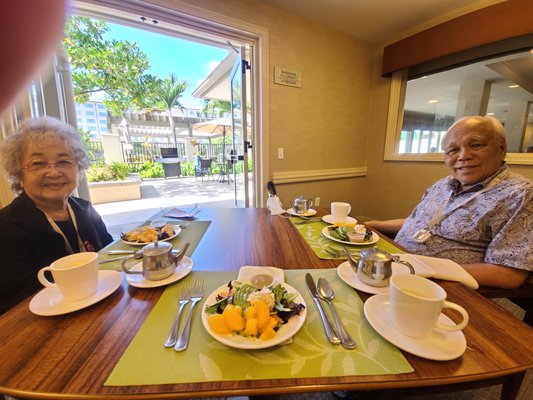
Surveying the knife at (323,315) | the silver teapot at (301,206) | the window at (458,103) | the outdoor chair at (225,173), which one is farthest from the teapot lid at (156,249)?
the outdoor chair at (225,173)

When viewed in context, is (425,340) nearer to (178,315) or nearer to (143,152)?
(178,315)

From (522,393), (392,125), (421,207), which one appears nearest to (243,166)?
(421,207)

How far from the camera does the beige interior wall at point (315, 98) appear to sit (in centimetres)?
229

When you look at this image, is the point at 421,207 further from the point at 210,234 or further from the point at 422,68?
the point at 422,68

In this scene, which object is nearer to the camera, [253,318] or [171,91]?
[253,318]

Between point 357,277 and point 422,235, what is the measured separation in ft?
2.05

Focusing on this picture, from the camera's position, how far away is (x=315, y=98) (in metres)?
2.63

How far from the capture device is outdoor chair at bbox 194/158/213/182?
263 inches

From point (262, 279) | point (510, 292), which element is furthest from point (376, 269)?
point (510, 292)

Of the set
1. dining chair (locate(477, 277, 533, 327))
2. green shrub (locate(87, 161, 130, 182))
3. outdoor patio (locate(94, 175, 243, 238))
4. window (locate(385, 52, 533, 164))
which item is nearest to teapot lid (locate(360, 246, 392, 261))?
dining chair (locate(477, 277, 533, 327))

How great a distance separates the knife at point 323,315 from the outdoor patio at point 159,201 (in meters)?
2.39

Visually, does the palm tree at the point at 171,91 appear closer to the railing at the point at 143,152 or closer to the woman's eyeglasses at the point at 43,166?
the railing at the point at 143,152

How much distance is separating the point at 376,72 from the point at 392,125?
746mm

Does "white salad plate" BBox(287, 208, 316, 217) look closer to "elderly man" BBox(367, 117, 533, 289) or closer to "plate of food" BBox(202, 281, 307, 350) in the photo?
"elderly man" BBox(367, 117, 533, 289)
